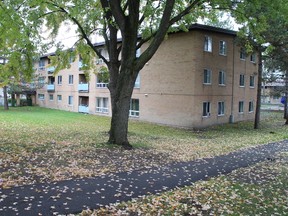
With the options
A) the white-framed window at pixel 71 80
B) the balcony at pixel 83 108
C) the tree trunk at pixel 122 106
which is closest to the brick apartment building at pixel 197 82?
the balcony at pixel 83 108

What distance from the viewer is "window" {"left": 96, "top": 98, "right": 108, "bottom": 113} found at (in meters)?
40.9

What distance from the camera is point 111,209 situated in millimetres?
6836

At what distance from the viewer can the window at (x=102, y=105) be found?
4090 cm

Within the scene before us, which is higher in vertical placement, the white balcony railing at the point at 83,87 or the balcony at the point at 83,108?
the white balcony railing at the point at 83,87

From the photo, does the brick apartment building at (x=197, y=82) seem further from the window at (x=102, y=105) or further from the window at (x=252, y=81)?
the window at (x=102, y=105)

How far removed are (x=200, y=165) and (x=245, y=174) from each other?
1.77 meters

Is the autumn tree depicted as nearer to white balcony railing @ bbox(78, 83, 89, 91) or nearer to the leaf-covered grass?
the leaf-covered grass

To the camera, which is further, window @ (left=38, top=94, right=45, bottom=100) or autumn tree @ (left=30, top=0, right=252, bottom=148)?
window @ (left=38, top=94, right=45, bottom=100)

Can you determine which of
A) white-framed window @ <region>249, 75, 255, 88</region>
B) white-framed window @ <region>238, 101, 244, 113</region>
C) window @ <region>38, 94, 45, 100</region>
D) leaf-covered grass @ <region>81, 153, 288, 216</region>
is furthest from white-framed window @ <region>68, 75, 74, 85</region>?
leaf-covered grass @ <region>81, 153, 288, 216</region>

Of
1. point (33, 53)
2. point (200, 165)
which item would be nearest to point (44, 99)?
point (33, 53)

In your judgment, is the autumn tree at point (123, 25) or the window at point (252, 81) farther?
the window at point (252, 81)

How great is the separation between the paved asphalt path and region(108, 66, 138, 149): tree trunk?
12.7 ft

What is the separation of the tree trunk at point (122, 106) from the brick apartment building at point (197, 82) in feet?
45.9

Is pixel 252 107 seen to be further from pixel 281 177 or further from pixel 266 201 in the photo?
pixel 266 201
